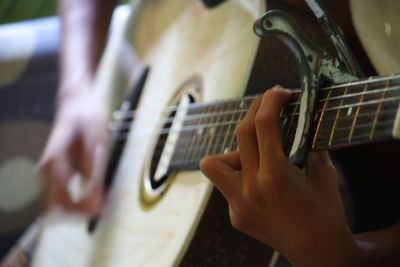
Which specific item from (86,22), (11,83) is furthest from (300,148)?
(11,83)

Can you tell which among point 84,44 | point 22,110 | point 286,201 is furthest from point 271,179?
point 22,110

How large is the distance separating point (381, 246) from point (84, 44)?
0.79 m

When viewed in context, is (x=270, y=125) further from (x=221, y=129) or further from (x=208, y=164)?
(x=221, y=129)

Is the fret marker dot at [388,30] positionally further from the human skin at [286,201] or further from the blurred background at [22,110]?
the blurred background at [22,110]

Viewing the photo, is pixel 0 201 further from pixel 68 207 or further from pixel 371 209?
pixel 371 209

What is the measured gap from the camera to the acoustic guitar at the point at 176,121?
0.47 m

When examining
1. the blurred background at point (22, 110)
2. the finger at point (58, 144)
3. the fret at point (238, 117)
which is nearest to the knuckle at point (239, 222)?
the fret at point (238, 117)

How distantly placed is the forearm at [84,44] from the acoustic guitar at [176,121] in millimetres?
35

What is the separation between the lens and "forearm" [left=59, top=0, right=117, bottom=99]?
111 centimetres

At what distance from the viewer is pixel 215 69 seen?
0.78m

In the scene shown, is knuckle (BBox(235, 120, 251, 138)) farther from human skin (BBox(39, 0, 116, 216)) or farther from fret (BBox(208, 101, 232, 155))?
human skin (BBox(39, 0, 116, 216))

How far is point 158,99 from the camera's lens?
0.93 m

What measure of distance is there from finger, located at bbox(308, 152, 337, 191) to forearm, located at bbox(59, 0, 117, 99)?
69 centimetres

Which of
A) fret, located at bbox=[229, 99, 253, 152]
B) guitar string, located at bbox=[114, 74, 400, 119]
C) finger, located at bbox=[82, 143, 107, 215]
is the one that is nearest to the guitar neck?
guitar string, located at bbox=[114, 74, 400, 119]
